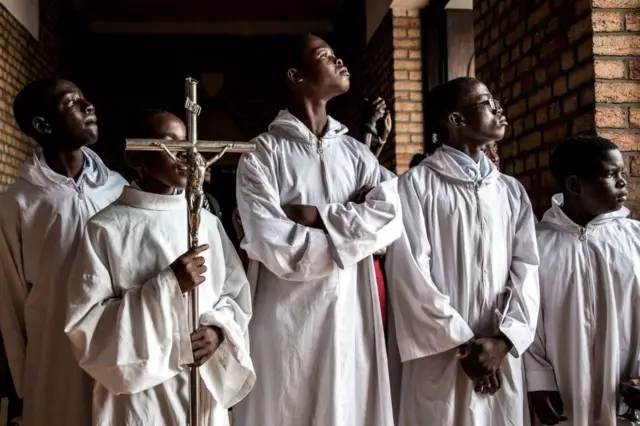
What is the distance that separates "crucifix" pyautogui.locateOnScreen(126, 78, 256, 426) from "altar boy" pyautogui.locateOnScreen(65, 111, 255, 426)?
0.20 feet

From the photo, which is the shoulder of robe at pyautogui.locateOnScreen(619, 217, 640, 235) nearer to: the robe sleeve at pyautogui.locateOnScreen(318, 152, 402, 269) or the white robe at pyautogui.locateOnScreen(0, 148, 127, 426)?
the robe sleeve at pyautogui.locateOnScreen(318, 152, 402, 269)

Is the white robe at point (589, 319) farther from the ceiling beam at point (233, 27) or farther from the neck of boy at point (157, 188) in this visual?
Result: the ceiling beam at point (233, 27)

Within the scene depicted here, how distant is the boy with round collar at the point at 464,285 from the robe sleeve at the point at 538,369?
50 mm

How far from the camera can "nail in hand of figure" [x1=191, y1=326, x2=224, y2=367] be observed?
193 cm

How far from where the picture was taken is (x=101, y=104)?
9352 mm

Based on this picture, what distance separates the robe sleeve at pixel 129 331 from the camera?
1.85 metres

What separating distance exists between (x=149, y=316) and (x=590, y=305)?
1512 mm

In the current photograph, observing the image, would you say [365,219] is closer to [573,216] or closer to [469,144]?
Result: [469,144]

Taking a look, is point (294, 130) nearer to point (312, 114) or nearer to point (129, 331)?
point (312, 114)

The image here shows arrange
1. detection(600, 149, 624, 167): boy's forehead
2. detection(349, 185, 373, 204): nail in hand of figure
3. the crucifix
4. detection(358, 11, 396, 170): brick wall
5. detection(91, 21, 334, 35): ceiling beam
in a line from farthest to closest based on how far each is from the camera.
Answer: detection(91, 21, 334, 35): ceiling beam → detection(358, 11, 396, 170): brick wall → detection(600, 149, 624, 167): boy's forehead → detection(349, 185, 373, 204): nail in hand of figure → the crucifix

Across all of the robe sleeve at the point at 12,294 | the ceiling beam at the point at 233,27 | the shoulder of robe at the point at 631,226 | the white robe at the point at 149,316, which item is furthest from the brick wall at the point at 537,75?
the ceiling beam at the point at 233,27

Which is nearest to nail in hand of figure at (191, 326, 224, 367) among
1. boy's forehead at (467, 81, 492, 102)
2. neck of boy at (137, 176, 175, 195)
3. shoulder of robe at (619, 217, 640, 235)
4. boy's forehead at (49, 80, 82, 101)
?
neck of boy at (137, 176, 175, 195)

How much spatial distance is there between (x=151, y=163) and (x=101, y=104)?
777cm

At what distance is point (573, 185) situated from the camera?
257cm
